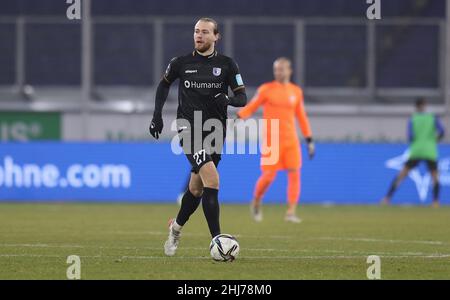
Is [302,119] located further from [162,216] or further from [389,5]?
[389,5]

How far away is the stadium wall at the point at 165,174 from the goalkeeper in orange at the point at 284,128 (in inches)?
179

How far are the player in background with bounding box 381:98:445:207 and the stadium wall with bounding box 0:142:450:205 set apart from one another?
0.64 m

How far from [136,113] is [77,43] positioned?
2723 mm

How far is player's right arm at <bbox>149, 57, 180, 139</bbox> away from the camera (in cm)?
1048

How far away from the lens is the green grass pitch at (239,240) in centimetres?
905

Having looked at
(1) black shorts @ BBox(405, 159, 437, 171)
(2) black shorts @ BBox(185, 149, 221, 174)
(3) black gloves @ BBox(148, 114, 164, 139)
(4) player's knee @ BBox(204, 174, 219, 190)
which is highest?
(3) black gloves @ BBox(148, 114, 164, 139)

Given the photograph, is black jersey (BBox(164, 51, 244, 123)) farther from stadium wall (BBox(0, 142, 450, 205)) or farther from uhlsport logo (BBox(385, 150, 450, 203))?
uhlsport logo (BBox(385, 150, 450, 203))

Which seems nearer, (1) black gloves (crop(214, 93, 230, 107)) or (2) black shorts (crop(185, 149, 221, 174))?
(1) black gloves (crop(214, 93, 230, 107))

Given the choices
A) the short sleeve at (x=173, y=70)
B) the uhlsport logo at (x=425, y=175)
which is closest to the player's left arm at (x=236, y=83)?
the short sleeve at (x=173, y=70)

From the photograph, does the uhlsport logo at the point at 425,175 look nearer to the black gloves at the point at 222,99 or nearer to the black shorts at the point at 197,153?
the black shorts at the point at 197,153

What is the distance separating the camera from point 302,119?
54.8ft

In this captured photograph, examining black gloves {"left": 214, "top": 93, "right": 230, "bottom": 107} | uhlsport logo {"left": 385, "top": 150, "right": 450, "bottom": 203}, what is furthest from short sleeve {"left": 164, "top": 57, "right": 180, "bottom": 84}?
uhlsport logo {"left": 385, "top": 150, "right": 450, "bottom": 203}
